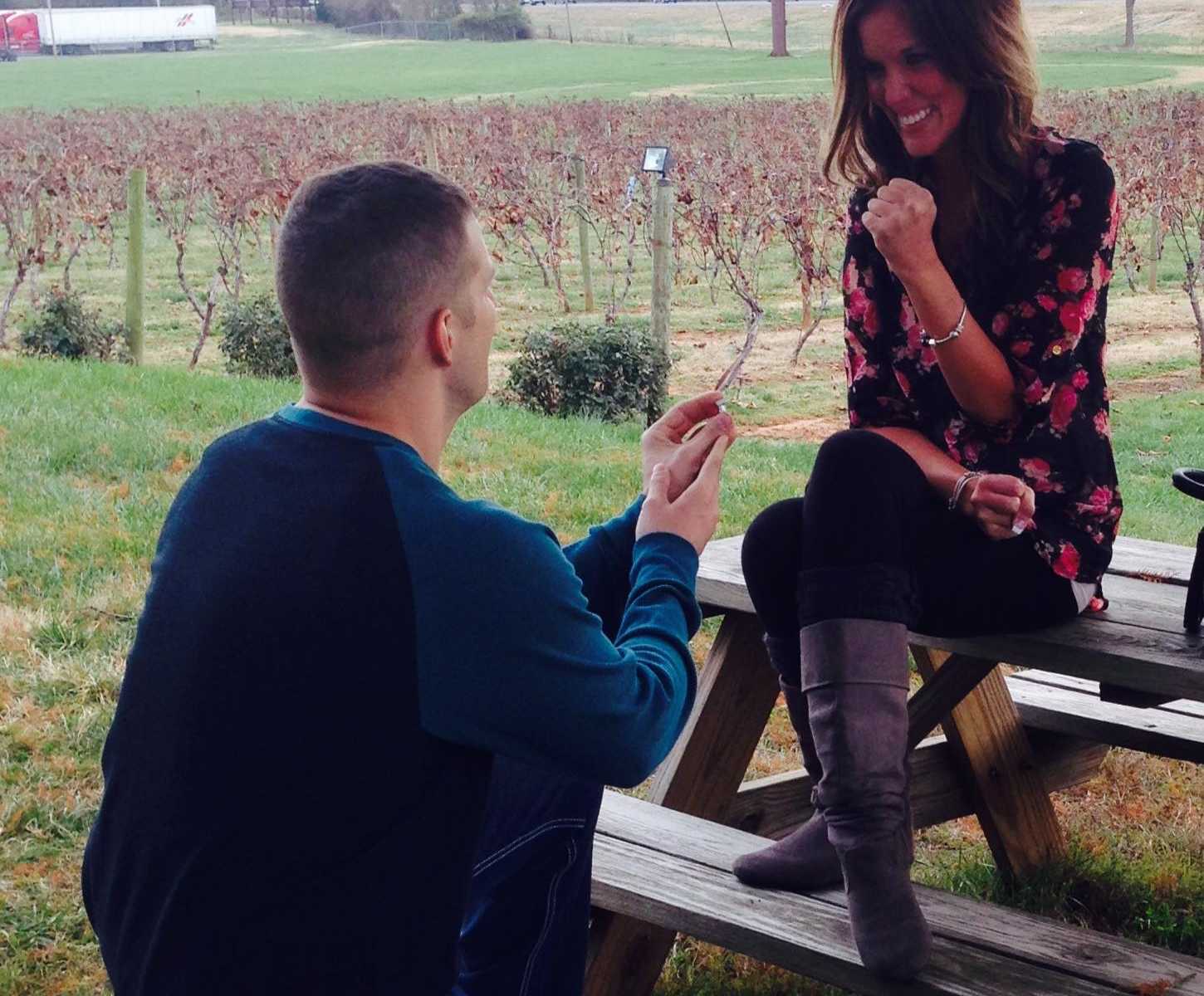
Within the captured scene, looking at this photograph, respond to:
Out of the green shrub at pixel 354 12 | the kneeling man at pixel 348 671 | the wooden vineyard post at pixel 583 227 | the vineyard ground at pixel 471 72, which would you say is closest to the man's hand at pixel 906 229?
the kneeling man at pixel 348 671

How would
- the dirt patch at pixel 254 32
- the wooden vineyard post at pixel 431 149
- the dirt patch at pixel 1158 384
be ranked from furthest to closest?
the dirt patch at pixel 254 32, the wooden vineyard post at pixel 431 149, the dirt patch at pixel 1158 384

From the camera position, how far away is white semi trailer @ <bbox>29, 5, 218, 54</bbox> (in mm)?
53219

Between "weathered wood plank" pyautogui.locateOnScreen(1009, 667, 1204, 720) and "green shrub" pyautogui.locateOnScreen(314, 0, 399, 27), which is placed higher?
"green shrub" pyautogui.locateOnScreen(314, 0, 399, 27)

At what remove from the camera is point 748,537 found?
2.28 m

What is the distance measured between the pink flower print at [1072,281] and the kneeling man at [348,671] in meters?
1.01

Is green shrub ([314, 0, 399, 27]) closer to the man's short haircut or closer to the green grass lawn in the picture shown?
the green grass lawn

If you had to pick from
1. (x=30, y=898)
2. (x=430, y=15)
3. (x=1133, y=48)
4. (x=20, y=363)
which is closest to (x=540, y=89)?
(x=1133, y=48)

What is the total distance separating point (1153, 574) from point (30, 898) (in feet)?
6.92

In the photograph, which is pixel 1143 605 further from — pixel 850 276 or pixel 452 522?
pixel 452 522

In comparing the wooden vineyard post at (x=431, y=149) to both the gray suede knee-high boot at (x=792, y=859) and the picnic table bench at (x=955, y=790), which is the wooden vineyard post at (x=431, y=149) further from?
the gray suede knee-high boot at (x=792, y=859)

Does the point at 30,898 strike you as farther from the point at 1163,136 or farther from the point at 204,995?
the point at 1163,136

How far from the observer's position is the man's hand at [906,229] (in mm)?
2229

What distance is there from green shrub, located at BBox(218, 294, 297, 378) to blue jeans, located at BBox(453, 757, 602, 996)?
8.16m

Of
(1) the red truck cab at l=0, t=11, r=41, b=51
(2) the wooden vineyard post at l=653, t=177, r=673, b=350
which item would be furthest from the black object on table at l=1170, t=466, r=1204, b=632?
(1) the red truck cab at l=0, t=11, r=41, b=51
